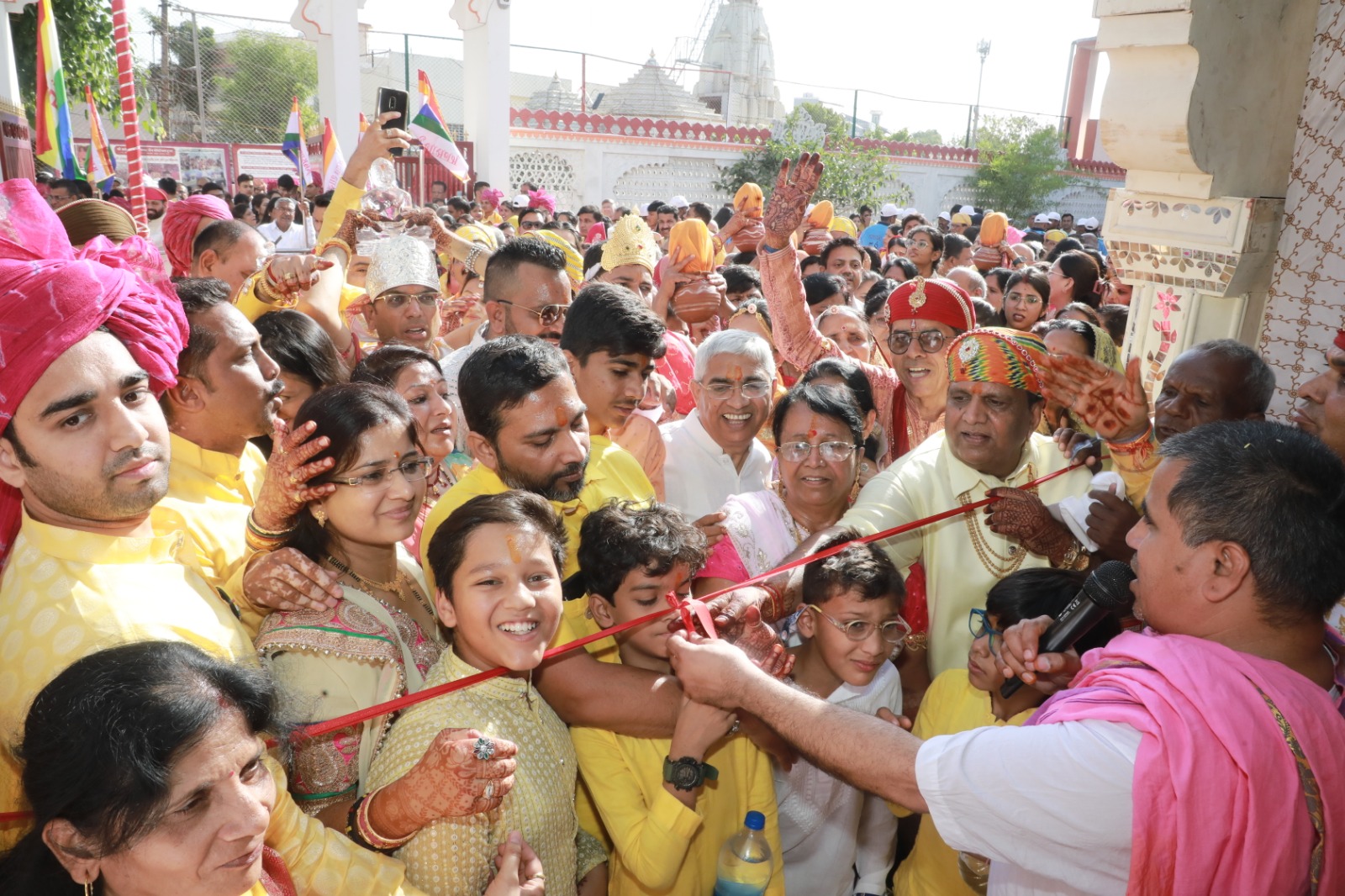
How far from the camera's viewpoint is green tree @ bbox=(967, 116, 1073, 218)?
87.9ft

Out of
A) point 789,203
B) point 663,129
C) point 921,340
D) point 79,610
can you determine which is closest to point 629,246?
point 789,203

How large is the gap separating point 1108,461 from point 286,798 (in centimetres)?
284

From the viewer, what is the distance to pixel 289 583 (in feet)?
6.46

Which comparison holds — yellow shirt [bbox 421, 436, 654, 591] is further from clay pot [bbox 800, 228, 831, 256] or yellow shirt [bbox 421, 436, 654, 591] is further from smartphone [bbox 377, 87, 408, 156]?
clay pot [bbox 800, 228, 831, 256]

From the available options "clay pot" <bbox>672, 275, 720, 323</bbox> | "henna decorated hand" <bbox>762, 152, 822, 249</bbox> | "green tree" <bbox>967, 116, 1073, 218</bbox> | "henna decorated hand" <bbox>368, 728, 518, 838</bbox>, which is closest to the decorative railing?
"green tree" <bbox>967, 116, 1073, 218</bbox>

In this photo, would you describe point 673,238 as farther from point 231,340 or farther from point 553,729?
point 553,729

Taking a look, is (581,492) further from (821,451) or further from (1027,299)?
(1027,299)

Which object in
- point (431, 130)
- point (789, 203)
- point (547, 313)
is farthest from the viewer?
point (431, 130)

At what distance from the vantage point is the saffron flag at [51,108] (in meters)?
8.20

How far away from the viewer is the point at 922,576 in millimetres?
3049

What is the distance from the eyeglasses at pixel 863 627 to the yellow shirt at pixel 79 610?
147cm

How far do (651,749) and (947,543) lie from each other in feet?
3.90

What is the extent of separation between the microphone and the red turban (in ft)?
6.56

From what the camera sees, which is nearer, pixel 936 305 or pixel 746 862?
pixel 746 862
